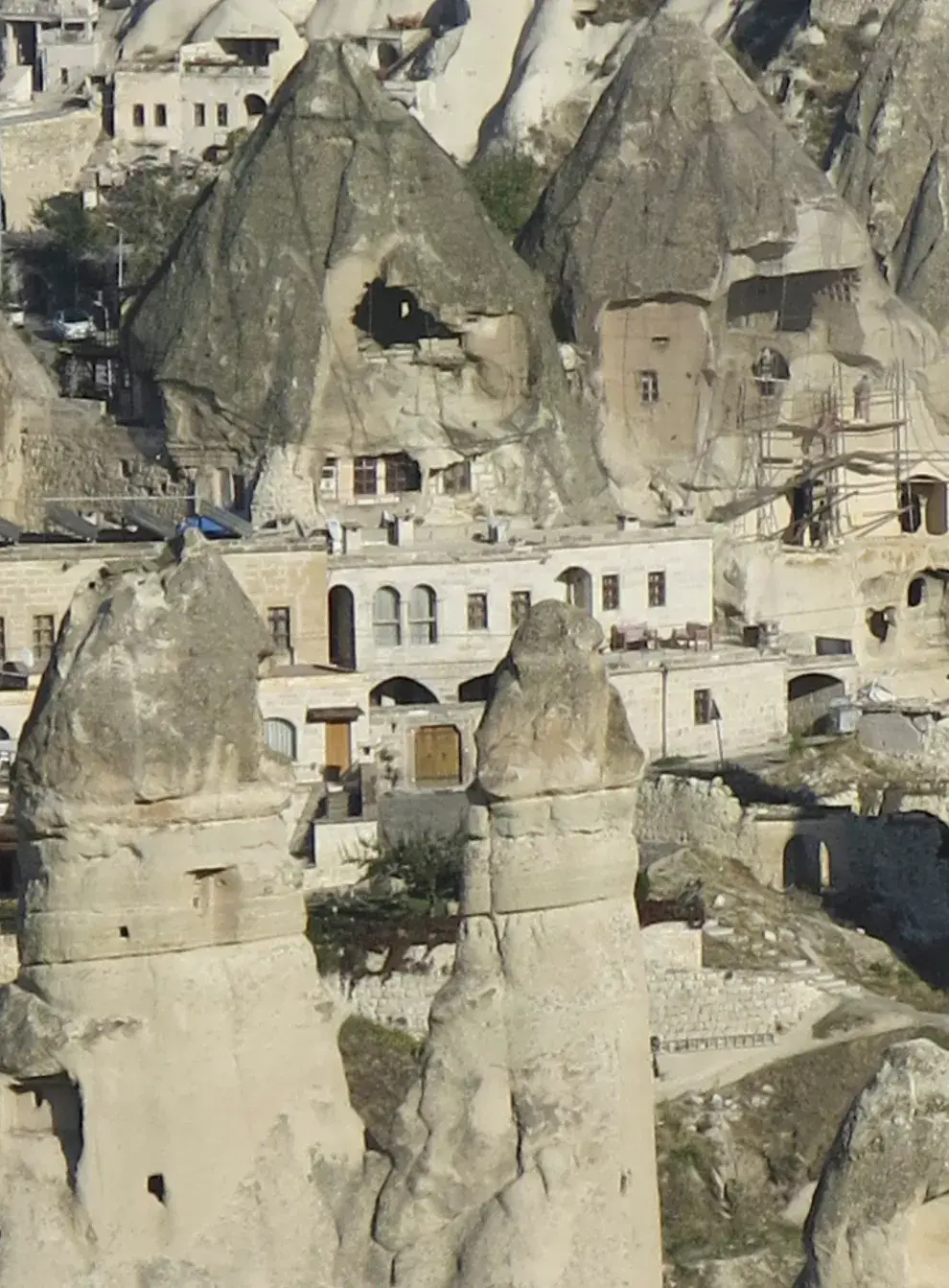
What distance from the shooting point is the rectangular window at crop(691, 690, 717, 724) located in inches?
2082

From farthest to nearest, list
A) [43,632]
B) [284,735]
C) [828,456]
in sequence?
[828,456], [43,632], [284,735]

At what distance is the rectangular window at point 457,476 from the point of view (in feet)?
186

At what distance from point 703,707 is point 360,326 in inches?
259

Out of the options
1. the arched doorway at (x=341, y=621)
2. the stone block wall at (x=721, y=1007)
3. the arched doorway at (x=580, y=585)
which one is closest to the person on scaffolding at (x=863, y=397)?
the arched doorway at (x=580, y=585)

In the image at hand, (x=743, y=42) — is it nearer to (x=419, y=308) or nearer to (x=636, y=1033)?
(x=419, y=308)

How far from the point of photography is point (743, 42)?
73750mm

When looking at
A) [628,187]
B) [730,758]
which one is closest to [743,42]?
[628,187]

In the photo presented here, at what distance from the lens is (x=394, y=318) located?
57312 millimetres

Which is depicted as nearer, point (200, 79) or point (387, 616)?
point (387, 616)

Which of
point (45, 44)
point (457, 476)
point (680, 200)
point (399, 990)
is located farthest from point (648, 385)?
point (45, 44)

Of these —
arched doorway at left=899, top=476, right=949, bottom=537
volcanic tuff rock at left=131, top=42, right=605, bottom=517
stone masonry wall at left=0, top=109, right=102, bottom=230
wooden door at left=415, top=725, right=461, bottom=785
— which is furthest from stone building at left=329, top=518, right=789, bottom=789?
stone masonry wall at left=0, top=109, right=102, bottom=230

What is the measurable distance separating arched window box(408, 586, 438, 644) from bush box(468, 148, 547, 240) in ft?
37.0

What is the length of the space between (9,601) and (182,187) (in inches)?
907

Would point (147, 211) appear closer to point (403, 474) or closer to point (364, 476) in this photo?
point (403, 474)
